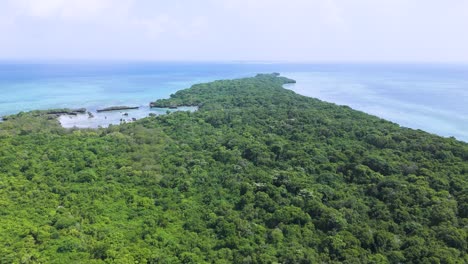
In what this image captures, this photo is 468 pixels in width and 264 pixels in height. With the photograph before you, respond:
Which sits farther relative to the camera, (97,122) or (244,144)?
(97,122)

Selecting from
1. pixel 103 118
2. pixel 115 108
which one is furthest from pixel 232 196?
pixel 115 108

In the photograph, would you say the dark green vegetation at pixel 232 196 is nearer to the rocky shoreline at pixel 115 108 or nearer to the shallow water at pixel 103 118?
the shallow water at pixel 103 118

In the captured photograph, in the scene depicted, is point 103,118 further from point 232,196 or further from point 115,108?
point 232,196

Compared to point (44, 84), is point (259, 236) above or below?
below

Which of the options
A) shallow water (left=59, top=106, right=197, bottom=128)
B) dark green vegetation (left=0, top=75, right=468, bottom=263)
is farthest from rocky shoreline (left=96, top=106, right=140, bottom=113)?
dark green vegetation (left=0, top=75, right=468, bottom=263)

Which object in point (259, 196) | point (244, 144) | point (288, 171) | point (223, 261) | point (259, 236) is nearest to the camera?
point (223, 261)

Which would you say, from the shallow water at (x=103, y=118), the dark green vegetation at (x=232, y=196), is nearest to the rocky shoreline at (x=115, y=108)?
the shallow water at (x=103, y=118)

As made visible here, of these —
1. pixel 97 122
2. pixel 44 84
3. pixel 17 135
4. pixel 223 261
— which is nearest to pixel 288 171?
pixel 223 261

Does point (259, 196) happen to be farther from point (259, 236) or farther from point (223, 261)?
point (223, 261)
